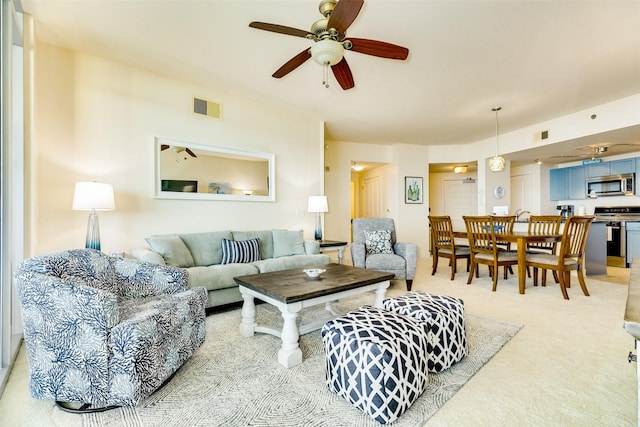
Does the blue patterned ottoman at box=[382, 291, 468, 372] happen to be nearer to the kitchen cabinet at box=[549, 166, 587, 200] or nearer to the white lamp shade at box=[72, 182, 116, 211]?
the white lamp shade at box=[72, 182, 116, 211]

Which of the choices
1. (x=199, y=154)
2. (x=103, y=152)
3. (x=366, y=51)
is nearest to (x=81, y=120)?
(x=103, y=152)

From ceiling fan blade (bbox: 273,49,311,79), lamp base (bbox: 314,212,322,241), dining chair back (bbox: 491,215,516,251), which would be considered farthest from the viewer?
lamp base (bbox: 314,212,322,241)

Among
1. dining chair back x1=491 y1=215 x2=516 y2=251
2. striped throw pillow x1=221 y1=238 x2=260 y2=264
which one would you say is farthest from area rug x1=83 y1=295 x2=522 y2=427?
dining chair back x1=491 y1=215 x2=516 y2=251

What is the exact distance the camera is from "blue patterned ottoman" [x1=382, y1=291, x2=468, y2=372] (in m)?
1.79

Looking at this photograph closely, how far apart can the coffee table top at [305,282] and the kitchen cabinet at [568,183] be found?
6135 mm

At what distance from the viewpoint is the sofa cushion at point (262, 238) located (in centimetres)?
370

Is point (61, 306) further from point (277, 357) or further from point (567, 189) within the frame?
point (567, 189)

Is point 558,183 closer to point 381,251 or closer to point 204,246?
point 381,251

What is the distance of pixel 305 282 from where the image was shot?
2.30 metres

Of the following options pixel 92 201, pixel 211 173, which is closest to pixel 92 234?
pixel 92 201

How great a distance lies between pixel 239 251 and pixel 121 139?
175 cm

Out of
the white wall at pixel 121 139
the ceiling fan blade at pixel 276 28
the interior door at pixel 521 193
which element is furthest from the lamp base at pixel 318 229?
the interior door at pixel 521 193

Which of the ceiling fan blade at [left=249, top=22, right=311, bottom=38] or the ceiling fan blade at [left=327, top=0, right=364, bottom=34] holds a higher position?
the ceiling fan blade at [left=249, top=22, right=311, bottom=38]

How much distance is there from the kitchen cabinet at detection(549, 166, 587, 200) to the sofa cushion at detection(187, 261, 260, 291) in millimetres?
6975
